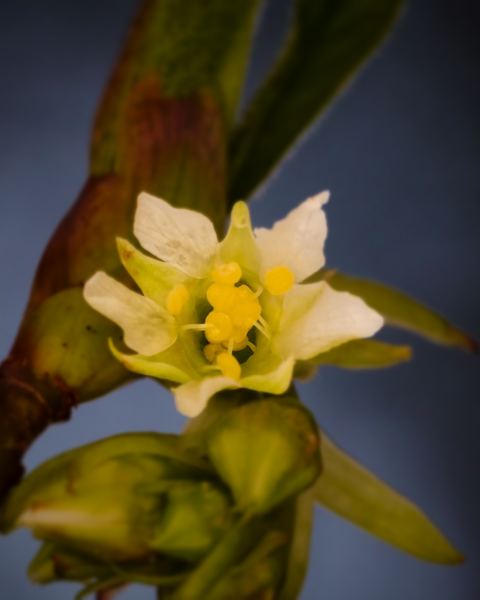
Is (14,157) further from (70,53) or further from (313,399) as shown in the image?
(313,399)

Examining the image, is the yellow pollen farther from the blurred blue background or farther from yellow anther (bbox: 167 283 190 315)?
the blurred blue background

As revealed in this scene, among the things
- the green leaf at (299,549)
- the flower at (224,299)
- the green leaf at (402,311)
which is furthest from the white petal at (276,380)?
the green leaf at (402,311)

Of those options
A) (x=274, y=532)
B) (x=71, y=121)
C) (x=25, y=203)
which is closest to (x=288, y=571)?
(x=274, y=532)

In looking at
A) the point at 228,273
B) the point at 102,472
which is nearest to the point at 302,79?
the point at 228,273

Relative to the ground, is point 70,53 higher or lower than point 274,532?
higher

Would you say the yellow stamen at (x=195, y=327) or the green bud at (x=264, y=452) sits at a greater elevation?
the yellow stamen at (x=195, y=327)

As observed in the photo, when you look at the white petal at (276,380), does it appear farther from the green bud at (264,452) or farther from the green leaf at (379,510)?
the green leaf at (379,510)

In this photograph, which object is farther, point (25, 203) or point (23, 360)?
point (25, 203)
